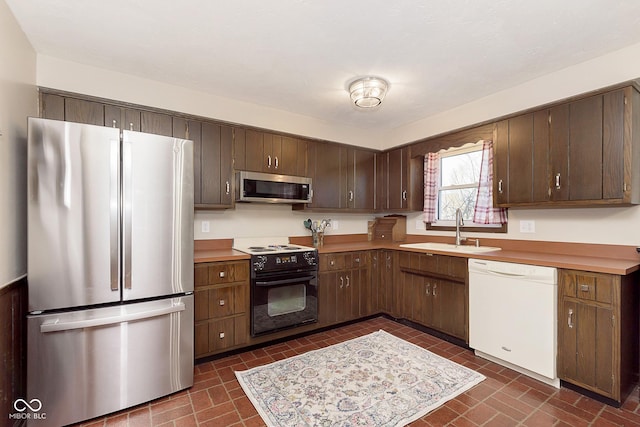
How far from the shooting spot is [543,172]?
2.51 meters

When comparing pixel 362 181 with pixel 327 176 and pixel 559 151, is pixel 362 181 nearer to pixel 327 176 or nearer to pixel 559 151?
pixel 327 176

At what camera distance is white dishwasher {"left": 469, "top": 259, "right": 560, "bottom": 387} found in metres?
2.15

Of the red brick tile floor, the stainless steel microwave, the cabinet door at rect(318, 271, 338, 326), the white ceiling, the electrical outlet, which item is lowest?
the red brick tile floor

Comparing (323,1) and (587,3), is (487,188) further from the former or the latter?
(323,1)

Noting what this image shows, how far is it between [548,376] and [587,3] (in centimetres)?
248

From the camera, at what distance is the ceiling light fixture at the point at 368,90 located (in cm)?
257

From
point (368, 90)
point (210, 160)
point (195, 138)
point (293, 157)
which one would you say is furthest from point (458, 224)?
point (195, 138)

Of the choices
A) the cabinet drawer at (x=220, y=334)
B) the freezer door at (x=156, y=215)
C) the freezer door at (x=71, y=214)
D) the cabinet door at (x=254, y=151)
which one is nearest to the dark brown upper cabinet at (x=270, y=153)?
the cabinet door at (x=254, y=151)

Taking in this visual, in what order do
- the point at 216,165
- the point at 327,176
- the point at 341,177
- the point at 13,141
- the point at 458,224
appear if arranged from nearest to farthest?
the point at 13,141 → the point at 216,165 → the point at 458,224 → the point at 327,176 → the point at 341,177

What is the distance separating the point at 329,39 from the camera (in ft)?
6.64

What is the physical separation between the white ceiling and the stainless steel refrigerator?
73 cm

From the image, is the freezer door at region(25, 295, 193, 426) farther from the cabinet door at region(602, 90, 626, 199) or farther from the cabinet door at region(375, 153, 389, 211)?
the cabinet door at region(602, 90, 626, 199)

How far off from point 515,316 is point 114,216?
3.06 meters

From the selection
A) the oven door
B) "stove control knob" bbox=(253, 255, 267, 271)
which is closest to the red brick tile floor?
the oven door
